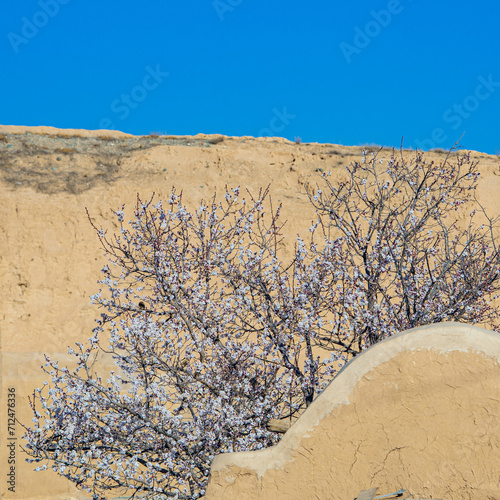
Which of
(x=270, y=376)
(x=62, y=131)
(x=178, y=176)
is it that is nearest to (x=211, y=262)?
(x=270, y=376)

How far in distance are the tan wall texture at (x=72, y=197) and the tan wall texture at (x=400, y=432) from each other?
9947 millimetres

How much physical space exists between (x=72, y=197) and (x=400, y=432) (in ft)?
49.6

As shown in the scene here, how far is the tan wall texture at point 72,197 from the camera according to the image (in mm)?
15617

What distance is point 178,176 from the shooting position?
64.4 ft

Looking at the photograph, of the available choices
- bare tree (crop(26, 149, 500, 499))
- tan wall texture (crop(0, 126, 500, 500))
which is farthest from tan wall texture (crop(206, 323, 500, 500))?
tan wall texture (crop(0, 126, 500, 500))

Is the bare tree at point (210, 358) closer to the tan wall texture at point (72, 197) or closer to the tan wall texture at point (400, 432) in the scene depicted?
the tan wall texture at point (400, 432)

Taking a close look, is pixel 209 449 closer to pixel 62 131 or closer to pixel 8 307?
pixel 8 307

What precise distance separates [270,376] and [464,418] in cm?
392

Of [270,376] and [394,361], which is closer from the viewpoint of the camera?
[394,361]

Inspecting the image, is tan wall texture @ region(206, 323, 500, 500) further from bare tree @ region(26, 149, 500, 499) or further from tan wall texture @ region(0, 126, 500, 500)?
tan wall texture @ region(0, 126, 500, 500)

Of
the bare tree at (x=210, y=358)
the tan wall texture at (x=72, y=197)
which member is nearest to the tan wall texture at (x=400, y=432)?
the bare tree at (x=210, y=358)

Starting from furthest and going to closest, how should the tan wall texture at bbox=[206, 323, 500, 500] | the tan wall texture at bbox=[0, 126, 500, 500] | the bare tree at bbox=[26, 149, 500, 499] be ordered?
the tan wall texture at bbox=[0, 126, 500, 500] → the bare tree at bbox=[26, 149, 500, 499] → the tan wall texture at bbox=[206, 323, 500, 500]

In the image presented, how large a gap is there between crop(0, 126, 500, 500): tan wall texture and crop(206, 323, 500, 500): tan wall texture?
9.95 m

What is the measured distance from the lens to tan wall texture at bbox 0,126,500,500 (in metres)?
15.6
